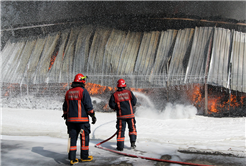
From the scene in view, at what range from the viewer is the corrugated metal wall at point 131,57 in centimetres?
1039

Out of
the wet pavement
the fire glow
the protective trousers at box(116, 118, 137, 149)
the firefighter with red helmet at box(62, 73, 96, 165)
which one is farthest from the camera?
the fire glow

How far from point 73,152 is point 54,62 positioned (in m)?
9.93

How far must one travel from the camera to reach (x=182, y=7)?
44.9 ft

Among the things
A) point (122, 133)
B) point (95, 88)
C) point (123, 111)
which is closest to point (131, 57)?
point (95, 88)

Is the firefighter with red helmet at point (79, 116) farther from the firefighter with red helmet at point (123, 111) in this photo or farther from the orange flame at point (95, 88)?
the orange flame at point (95, 88)

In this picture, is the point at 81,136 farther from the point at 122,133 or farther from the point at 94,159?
the point at 122,133

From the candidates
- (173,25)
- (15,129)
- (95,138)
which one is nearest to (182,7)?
(173,25)

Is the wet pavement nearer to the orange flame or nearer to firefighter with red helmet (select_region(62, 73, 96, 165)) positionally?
firefighter with red helmet (select_region(62, 73, 96, 165))

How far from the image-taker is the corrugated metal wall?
34.1 ft

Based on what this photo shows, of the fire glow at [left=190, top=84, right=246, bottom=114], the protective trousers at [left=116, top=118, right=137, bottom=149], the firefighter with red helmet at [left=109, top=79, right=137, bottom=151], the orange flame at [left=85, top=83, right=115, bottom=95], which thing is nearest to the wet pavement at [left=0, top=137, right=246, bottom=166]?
the protective trousers at [left=116, top=118, right=137, bottom=149]

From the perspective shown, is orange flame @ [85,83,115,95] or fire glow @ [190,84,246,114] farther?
orange flame @ [85,83,115,95]

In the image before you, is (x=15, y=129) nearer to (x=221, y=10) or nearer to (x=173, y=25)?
(x=173, y=25)

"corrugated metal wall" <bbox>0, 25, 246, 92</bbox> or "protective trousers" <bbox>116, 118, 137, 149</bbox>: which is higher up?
"corrugated metal wall" <bbox>0, 25, 246, 92</bbox>

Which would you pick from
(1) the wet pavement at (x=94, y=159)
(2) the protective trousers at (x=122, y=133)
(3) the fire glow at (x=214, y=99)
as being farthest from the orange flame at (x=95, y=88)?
(2) the protective trousers at (x=122, y=133)
